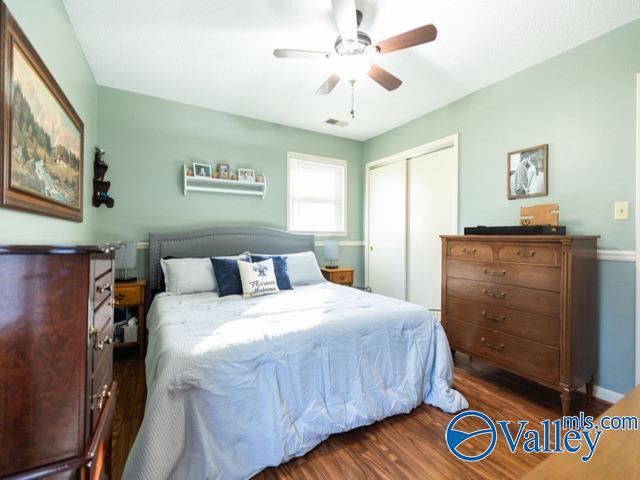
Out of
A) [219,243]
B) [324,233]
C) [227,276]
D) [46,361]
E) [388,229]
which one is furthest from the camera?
[324,233]

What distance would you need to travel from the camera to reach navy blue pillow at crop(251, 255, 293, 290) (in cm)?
288

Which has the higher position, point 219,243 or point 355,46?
point 355,46

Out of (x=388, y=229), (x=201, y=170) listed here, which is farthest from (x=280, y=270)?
(x=388, y=229)

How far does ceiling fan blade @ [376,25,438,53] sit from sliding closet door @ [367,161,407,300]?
2.06 meters

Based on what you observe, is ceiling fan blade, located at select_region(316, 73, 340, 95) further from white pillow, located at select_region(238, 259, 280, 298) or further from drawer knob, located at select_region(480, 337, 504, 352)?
drawer knob, located at select_region(480, 337, 504, 352)

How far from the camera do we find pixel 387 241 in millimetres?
4094

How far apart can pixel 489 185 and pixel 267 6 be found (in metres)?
Result: 2.35

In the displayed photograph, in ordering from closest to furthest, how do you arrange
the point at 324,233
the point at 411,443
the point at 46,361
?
the point at 46,361 < the point at 411,443 < the point at 324,233

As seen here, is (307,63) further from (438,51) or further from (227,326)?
(227,326)

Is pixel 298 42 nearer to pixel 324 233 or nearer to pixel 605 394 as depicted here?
pixel 324 233

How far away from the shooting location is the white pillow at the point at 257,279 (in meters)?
2.58

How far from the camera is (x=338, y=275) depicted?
12.5ft

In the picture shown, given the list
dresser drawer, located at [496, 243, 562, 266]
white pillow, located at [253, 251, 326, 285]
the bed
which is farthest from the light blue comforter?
white pillow, located at [253, 251, 326, 285]

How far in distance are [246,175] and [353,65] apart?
189 cm
